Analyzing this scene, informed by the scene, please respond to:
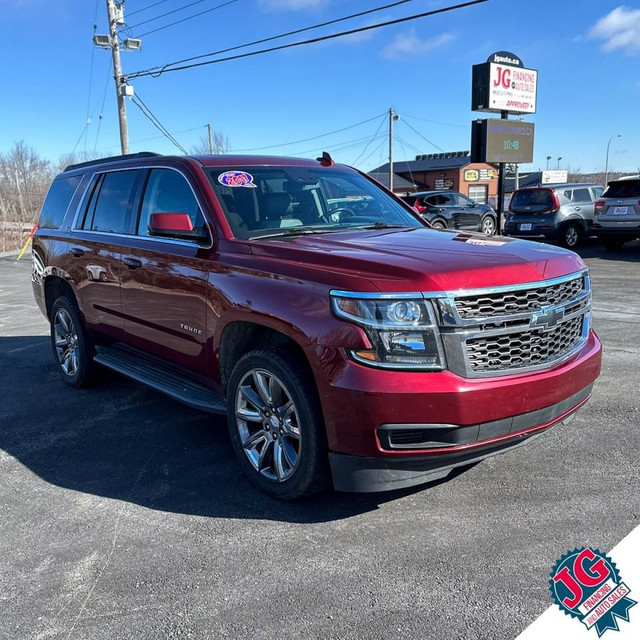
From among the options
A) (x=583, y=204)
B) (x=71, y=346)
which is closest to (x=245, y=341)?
(x=71, y=346)

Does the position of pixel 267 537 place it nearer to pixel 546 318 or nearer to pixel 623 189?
pixel 546 318

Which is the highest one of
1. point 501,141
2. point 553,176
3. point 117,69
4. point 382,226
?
point 117,69

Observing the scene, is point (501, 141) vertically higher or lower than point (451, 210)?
higher

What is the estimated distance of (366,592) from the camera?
264 cm

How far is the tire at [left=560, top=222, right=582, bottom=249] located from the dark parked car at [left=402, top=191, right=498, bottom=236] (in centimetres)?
403

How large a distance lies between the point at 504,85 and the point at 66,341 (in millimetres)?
18436

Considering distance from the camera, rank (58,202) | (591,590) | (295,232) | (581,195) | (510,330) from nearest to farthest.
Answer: (591,590) < (510,330) < (295,232) < (58,202) < (581,195)

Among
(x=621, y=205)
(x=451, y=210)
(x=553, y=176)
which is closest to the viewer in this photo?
(x=621, y=205)

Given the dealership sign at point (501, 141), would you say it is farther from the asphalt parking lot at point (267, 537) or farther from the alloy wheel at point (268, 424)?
the alloy wheel at point (268, 424)

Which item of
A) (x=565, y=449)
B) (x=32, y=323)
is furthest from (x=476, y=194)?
(x=565, y=449)

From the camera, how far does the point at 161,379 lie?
439 cm

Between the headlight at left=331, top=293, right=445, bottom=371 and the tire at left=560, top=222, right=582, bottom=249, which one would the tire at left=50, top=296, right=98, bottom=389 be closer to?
the headlight at left=331, top=293, right=445, bottom=371

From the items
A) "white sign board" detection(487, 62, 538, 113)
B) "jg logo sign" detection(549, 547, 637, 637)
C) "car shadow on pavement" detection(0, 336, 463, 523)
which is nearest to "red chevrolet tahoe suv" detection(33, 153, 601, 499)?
"car shadow on pavement" detection(0, 336, 463, 523)

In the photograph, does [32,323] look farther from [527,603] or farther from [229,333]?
[527,603]
